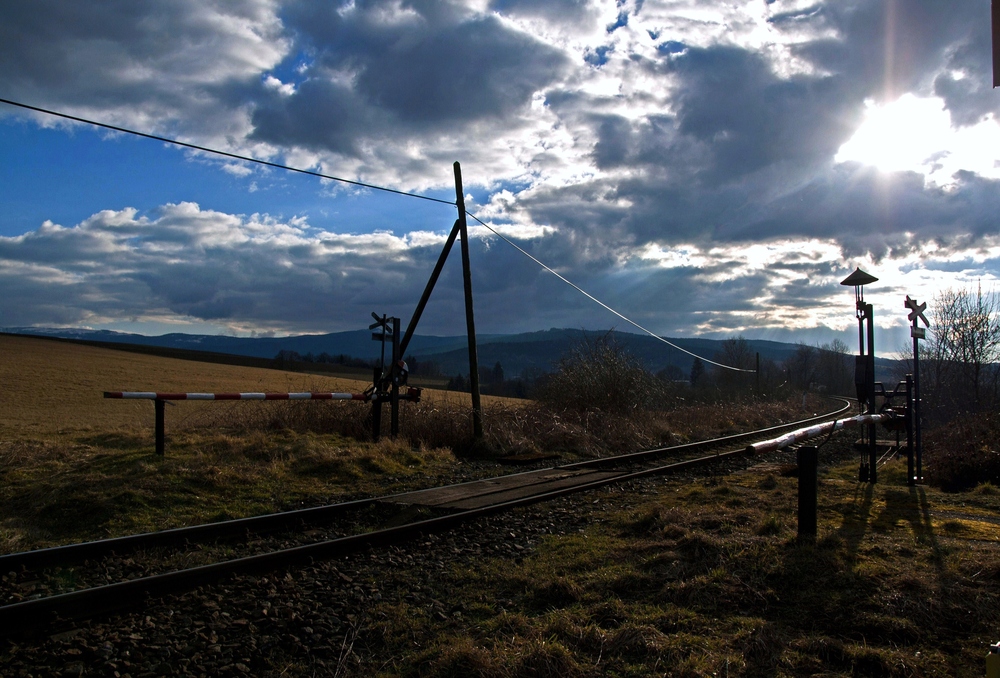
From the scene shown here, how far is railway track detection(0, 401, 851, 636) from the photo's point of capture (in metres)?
4.61

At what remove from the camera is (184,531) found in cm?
640

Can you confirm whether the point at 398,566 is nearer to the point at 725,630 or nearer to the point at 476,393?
the point at 725,630

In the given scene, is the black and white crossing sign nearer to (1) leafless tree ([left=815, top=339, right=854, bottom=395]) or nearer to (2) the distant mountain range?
(2) the distant mountain range

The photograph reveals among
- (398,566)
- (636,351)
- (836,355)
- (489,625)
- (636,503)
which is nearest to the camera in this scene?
(489,625)

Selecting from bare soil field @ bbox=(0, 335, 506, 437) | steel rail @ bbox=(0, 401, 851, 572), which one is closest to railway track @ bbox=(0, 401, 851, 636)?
steel rail @ bbox=(0, 401, 851, 572)

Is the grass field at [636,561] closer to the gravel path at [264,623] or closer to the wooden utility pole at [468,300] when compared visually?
the gravel path at [264,623]

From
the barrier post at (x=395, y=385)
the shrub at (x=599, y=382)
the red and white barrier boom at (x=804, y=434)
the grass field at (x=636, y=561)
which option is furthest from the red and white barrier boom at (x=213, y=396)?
the shrub at (x=599, y=382)

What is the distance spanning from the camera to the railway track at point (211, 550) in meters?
4.61

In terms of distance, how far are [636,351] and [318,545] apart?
18.6 m

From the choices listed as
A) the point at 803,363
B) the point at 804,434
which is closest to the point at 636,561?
the point at 804,434

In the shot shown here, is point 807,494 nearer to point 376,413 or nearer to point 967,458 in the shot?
point 967,458

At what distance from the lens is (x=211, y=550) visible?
621 cm

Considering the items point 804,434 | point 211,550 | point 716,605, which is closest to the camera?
point 716,605

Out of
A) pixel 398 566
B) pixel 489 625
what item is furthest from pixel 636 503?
pixel 489 625
